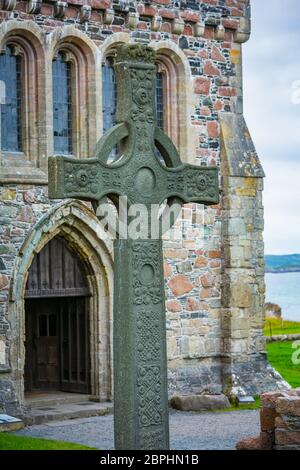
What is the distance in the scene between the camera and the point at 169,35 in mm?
20844

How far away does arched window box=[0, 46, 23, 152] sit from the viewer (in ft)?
63.0

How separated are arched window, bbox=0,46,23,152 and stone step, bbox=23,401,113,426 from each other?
166 inches

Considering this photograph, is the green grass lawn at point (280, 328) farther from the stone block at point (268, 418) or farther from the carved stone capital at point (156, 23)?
the stone block at point (268, 418)

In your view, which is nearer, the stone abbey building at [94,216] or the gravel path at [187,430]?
the gravel path at [187,430]

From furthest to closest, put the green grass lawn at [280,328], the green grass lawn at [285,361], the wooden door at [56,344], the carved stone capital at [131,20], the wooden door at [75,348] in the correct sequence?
the green grass lawn at [280,328] < the green grass lawn at [285,361] < the wooden door at [56,344] < the wooden door at [75,348] < the carved stone capital at [131,20]

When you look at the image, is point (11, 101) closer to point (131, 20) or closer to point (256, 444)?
point (131, 20)

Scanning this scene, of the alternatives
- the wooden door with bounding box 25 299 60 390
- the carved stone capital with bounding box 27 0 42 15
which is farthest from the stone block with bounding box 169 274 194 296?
the carved stone capital with bounding box 27 0 42 15

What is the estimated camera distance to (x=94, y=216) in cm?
1970

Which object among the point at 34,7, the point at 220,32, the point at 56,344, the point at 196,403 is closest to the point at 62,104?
the point at 34,7

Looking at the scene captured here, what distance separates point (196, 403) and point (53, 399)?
2.41 metres

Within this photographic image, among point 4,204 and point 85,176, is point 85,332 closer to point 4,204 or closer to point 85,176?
point 4,204

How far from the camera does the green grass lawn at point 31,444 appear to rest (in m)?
15.1

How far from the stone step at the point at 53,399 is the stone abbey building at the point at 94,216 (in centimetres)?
22

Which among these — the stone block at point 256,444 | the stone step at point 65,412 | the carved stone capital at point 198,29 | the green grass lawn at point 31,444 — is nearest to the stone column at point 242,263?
the carved stone capital at point 198,29
